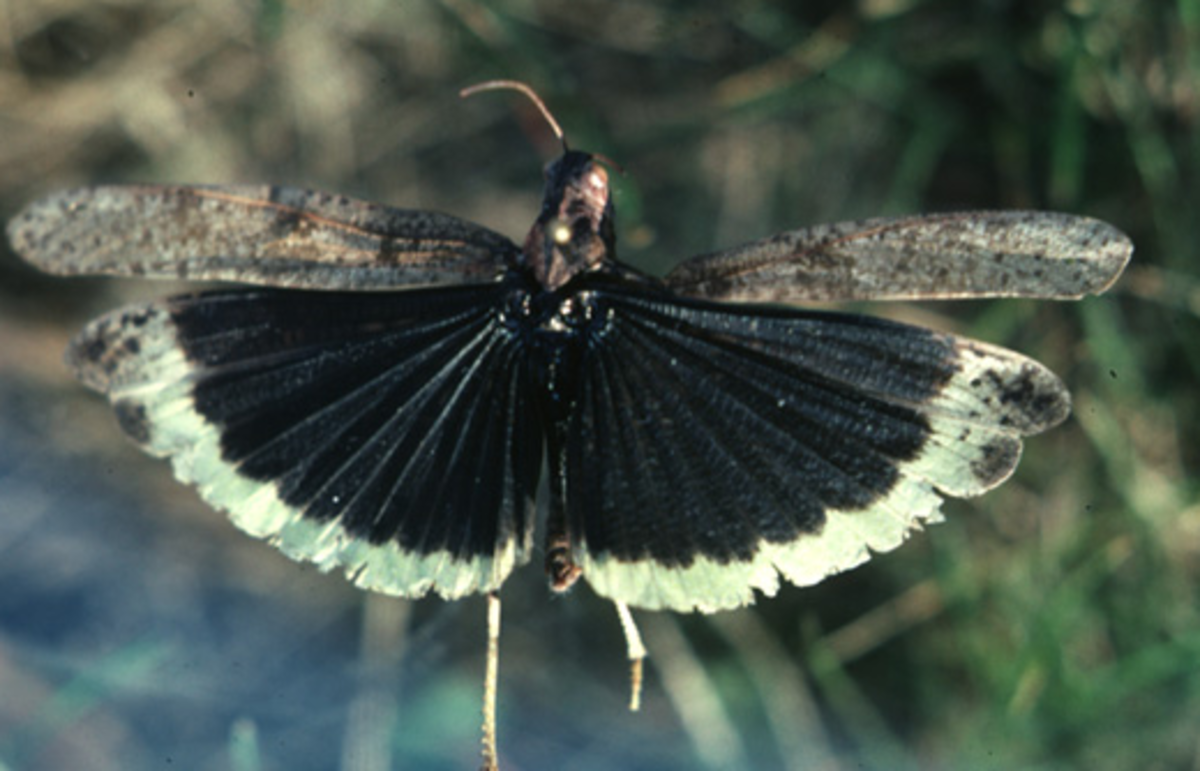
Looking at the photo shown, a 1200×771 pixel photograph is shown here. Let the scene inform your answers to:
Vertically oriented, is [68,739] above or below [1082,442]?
below

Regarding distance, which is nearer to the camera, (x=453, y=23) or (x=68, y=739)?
(x=68, y=739)

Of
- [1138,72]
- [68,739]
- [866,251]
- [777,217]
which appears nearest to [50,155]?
[68,739]

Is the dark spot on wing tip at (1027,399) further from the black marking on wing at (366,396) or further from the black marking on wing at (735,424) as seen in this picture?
the black marking on wing at (366,396)

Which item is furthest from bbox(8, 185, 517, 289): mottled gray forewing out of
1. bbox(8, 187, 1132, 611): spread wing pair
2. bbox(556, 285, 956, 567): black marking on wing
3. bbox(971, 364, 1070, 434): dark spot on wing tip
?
bbox(971, 364, 1070, 434): dark spot on wing tip

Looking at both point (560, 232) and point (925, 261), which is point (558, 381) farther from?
point (925, 261)

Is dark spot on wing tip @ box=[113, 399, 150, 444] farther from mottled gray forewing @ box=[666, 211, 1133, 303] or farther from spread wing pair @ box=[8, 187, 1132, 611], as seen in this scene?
mottled gray forewing @ box=[666, 211, 1133, 303]

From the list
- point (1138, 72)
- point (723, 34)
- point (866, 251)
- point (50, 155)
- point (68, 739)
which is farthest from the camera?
point (50, 155)

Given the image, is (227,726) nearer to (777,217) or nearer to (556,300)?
(556,300)
